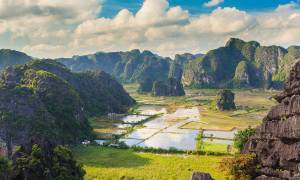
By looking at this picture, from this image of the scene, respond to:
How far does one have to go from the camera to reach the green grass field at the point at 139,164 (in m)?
46.4

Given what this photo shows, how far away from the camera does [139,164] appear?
5331cm

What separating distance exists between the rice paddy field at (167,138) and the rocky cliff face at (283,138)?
1188 cm

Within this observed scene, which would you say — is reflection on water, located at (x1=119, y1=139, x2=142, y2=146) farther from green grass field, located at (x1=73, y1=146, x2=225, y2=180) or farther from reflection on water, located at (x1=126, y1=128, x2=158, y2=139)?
green grass field, located at (x1=73, y1=146, x2=225, y2=180)

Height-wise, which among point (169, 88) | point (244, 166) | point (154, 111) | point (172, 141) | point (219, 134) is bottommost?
point (172, 141)

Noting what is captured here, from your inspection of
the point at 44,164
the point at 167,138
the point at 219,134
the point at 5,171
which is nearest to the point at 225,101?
the point at 219,134

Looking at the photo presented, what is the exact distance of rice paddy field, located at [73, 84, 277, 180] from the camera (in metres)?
49.0

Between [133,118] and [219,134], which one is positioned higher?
[133,118]

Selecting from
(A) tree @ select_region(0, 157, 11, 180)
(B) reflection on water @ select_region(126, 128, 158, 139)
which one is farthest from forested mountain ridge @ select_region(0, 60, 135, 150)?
(B) reflection on water @ select_region(126, 128, 158, 139)

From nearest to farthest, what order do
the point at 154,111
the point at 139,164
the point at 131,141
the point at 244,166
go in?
the point at 244,166
the point at 139,164
the point at 131,141
the point at 154,111

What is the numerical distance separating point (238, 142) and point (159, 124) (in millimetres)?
41248

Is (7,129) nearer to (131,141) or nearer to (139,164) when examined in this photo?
(139,164)

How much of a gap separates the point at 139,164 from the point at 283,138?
25424 mm

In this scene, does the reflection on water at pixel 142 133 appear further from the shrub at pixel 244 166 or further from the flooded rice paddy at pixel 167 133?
the shrub at pixel 244 166

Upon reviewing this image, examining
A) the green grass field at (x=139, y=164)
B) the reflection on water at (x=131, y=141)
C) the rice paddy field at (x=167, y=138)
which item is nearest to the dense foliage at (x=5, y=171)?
the rice paddy field at (x=167, y=138)
